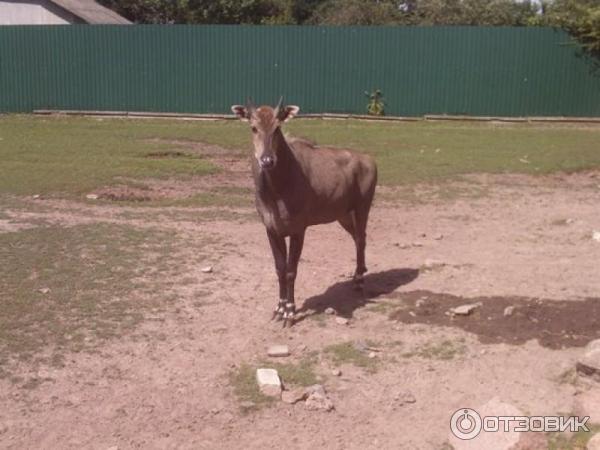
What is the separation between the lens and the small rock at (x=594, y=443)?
16.7ft

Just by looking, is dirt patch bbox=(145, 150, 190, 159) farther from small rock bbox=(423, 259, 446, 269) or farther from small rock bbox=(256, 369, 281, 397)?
small rock bbox=(256, 369, 281, 397)

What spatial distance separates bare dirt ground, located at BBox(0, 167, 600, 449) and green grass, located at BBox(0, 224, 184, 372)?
10.3 inches

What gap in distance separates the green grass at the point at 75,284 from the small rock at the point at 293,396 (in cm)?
190

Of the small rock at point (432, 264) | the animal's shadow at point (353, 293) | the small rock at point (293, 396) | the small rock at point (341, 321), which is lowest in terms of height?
the small rock at point (293, 396)

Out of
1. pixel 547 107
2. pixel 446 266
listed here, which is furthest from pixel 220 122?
pixel 446 266

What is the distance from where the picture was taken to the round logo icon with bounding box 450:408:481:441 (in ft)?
18.4

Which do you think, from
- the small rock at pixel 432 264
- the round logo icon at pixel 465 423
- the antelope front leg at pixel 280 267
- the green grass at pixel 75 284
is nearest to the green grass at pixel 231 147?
the green grass at pixel 75 284

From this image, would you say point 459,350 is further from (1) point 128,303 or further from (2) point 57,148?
A: (2) point 57,148

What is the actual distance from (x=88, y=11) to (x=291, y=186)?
89.4ft

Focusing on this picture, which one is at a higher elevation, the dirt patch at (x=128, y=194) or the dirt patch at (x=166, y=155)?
the dirt patch at (x=166, y=155)

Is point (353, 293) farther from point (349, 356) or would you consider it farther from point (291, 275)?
point (349, 356)

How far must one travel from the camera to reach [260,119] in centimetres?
707

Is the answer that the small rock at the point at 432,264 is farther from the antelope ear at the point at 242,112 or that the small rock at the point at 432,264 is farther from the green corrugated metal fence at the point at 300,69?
the green corrugated metal fence at the point at 300,69

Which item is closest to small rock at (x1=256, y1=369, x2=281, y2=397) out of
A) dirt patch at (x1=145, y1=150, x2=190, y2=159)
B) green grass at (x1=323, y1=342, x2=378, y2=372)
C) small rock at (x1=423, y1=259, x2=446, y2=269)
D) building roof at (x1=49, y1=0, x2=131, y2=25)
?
green grass at (x1=323, y1=342, x2=378, y2=372)
